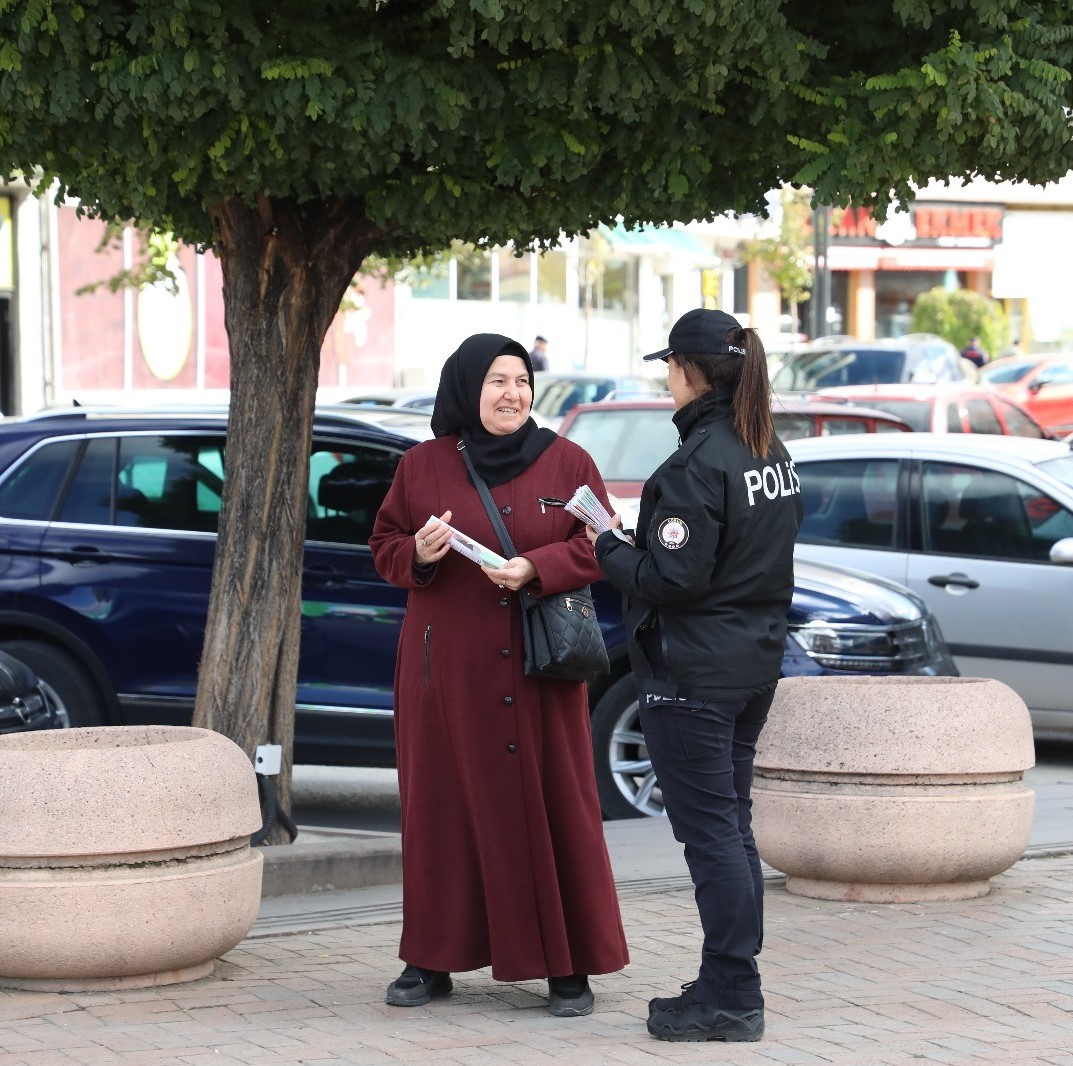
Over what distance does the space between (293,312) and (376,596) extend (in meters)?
1.89

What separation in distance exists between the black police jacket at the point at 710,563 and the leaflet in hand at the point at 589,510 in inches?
2.5

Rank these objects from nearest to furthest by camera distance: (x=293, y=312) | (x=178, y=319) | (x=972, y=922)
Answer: (x=972, y=922), (x=293, y=312), (x=178, y=319)

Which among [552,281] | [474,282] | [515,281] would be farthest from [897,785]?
[552,281]

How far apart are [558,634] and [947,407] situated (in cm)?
1252

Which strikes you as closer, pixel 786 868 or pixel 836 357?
pixel 786 868

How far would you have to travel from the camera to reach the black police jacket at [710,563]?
4746mm

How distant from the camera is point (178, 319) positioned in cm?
2894

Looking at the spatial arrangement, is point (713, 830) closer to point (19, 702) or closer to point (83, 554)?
point (19, 702)

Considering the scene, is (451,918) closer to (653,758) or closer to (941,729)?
(653,758)

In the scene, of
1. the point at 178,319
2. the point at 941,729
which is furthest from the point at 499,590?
the point at 178,319

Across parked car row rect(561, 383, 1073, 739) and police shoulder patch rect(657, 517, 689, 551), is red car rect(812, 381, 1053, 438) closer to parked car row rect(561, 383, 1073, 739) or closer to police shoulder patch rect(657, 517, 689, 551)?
parked car row rect(561, 383, 1073, 739)

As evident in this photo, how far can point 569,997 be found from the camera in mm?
5188

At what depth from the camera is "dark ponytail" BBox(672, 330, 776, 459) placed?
487 cm

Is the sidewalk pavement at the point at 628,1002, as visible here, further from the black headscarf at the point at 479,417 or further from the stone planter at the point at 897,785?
the black headscarf at the point at 479,417
